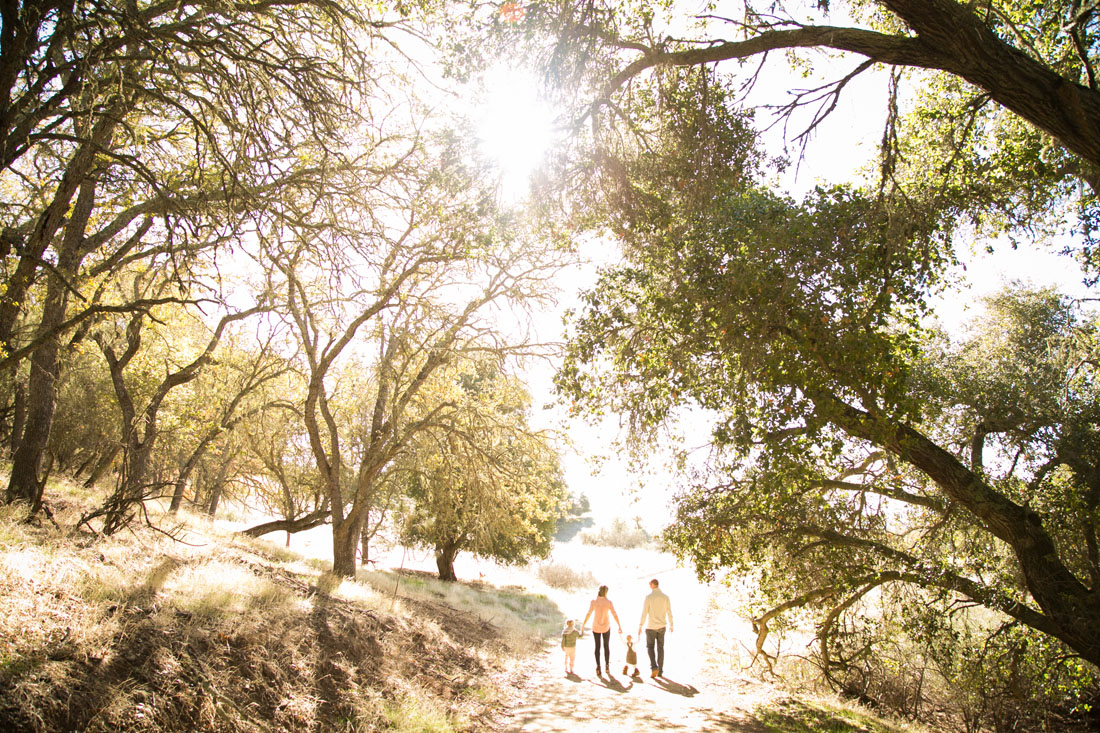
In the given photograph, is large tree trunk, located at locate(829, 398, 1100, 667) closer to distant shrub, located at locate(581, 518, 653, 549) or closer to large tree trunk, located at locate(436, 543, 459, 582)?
large tree trunk, located at locate(436, 543, 459, 582)

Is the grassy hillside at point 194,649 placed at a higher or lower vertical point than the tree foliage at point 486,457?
lower

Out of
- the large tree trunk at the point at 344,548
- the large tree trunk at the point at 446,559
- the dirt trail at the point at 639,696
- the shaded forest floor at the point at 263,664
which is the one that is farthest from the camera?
the large tree trunk at the point at 446,559

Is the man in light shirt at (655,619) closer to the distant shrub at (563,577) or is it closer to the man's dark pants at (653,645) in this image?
the man's dark pants at (653,645)

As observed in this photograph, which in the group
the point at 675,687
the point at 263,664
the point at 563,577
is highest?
the point at 263,664

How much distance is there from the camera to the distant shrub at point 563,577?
30.5 meters

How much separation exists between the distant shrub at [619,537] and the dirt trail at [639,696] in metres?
49.8

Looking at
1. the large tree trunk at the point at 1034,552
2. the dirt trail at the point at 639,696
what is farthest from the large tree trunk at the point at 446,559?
the large tree trunk at the point at 1034,552

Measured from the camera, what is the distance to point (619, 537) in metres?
65.6

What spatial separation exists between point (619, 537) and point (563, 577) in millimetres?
35813

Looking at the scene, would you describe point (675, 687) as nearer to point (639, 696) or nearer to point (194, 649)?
point (639, 696)

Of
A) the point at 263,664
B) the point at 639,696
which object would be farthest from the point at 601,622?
the point at 263,664

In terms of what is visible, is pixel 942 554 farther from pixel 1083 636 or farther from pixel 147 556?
pixel 147 556

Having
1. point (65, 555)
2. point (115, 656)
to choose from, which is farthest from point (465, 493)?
point (115, 656)

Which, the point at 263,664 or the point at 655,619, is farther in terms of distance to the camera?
the point at 655,619
